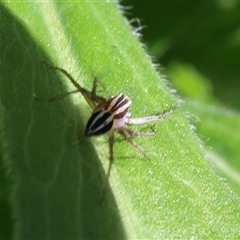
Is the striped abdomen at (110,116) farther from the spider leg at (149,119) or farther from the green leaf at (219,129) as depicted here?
the green leaf at (219,129)

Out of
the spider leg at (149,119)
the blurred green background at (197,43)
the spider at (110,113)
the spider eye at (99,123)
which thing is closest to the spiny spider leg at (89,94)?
the spider at (110,113)

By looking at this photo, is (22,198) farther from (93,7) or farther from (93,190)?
(93,7)

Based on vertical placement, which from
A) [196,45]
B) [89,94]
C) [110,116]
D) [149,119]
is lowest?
[196,45]

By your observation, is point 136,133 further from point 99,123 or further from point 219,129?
point 219,129

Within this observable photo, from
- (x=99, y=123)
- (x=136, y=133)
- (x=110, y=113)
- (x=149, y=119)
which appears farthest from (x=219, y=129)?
(x=99, y=123)

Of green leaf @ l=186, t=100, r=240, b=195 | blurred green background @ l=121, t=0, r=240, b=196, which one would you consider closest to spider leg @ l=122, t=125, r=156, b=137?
green leaf @ l=186, t=100, r=240, b=195

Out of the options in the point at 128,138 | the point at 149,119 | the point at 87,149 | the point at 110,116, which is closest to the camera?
the point at 87,149
